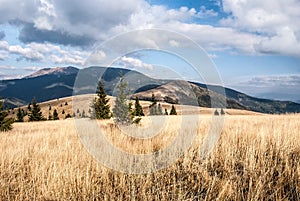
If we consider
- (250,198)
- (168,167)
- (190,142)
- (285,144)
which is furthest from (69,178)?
(285,144)

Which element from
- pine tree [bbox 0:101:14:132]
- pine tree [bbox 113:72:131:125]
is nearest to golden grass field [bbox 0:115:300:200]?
pine tree [bbox 113:72:131:125]

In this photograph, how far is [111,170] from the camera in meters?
4.79

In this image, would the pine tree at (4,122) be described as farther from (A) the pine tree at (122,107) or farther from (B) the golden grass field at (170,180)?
(B) the golden grass field at (170,180)

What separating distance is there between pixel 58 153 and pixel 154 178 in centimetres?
283

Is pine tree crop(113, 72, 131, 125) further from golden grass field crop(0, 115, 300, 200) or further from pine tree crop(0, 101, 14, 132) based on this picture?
golden grass field crop(0, 115, 300, 200)

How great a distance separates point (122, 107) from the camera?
1800 centimetres

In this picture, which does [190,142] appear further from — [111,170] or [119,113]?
[119,113]

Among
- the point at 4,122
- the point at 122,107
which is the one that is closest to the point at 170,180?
the point at 122,107

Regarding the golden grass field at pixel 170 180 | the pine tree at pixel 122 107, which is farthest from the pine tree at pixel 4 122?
the golden grass field at pixel 170 180

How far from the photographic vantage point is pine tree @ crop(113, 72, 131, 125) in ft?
57.0

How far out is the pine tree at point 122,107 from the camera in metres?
17.4

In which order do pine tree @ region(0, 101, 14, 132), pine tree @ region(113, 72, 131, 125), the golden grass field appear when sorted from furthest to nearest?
pine tree @ region(0, 101, 14, 132) → pine tree @ region(113, 72, 131, 125) → the golden grass field

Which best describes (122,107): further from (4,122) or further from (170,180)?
(170,180)

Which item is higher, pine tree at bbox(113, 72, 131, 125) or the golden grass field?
pine tree at bbox(113, 72, 131, 125)
